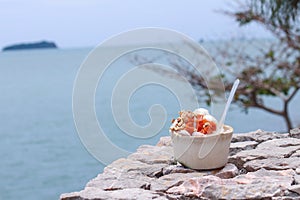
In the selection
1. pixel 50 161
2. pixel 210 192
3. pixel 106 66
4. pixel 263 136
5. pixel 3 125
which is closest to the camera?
pixel 210 192

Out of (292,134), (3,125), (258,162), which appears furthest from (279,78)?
(3,125)

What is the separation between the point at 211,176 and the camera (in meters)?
2.09

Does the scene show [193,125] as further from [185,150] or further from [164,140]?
[164,140]

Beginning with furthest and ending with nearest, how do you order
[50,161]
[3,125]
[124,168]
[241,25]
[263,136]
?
[3,125] → [50,161] → [241,25] → [263,136] → [124,168]

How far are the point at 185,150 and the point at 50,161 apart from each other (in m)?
4.92

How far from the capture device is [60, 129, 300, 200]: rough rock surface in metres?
1.93

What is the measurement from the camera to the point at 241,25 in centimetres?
570

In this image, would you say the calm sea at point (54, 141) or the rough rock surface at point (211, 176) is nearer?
the rough rock surface at point (211, 176)

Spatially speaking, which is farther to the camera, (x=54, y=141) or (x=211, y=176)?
(x=54, y=141)

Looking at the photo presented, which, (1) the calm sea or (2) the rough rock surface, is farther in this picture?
(1) the calm sea

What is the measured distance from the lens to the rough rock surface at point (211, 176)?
1928 mm

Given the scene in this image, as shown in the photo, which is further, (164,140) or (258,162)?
(164,140)

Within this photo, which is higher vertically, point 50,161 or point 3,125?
point 3,125

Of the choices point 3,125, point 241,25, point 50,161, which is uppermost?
point 241,25
